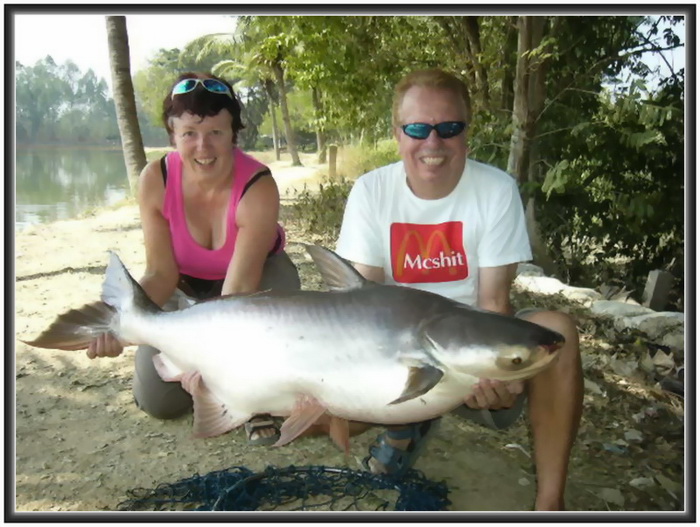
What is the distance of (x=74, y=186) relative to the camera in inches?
464

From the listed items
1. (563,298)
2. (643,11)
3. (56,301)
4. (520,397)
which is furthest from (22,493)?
(563,298)

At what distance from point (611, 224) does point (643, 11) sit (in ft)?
13.0

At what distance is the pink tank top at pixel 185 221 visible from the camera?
254cm

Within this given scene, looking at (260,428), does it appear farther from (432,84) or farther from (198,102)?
(432,84)

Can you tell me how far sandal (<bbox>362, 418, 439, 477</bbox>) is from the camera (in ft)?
8.11

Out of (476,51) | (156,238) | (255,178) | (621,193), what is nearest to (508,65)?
(476,51)

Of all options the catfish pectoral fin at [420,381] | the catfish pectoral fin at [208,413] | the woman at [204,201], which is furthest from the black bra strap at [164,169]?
the catfish pectoral fin at [420,381]

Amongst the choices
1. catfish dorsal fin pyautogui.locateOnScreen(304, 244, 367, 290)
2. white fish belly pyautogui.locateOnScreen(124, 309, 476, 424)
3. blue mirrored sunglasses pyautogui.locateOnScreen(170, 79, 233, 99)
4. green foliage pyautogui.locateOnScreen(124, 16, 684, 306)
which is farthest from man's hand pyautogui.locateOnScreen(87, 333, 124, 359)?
green foliage pyautogui.locateOnScreen(124, 16, 684, 306)

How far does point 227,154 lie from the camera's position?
2.48m

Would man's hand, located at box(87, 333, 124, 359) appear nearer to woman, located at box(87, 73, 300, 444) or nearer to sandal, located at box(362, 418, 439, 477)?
woman, located at box(87, 73, 300, 444)

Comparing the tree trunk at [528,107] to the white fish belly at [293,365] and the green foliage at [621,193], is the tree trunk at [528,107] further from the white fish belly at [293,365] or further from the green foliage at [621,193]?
the white fish belly at [293,365]

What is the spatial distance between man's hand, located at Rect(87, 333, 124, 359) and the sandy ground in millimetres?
700

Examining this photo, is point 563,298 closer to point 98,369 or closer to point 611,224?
point 611,224

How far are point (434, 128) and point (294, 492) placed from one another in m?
1.50
